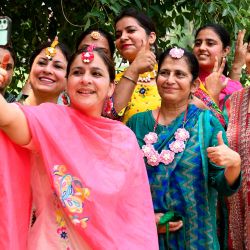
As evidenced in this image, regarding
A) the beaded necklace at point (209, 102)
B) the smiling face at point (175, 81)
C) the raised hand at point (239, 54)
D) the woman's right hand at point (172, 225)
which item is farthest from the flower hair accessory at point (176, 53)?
the raised hand at point (239, 54)

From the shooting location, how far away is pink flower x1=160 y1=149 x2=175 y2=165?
8.50 feet

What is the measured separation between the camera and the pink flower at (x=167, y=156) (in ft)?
8.50

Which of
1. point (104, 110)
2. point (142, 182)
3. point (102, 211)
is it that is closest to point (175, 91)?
point (104, 110)

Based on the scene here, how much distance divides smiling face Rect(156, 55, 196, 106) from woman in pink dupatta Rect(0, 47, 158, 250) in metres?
0.54

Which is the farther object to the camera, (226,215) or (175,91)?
(226,215)

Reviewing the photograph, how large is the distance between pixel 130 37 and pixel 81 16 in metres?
1.07

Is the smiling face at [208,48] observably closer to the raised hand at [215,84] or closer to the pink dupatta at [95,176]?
the raised hand at [215,84]

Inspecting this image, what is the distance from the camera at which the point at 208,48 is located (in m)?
3.68

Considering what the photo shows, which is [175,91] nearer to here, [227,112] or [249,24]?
[227,112]

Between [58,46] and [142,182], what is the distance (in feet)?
3.43

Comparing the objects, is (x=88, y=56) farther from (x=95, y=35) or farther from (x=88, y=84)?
(x=95, y=35)

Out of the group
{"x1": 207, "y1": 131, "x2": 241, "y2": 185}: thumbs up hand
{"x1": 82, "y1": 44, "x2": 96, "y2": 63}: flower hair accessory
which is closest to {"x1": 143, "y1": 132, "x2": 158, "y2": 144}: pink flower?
{"x1": 207, "y1": 131, "x2": 241, "y2": 185}: thumbs up hand

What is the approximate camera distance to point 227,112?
3.12m

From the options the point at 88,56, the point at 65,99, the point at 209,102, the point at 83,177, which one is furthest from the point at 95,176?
the point at 209,102
